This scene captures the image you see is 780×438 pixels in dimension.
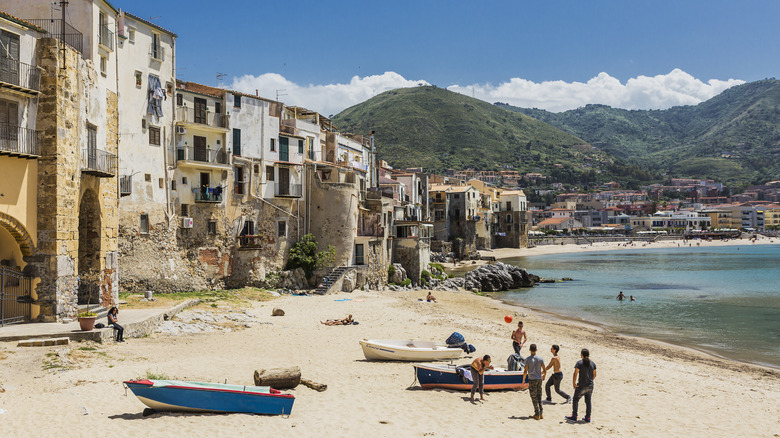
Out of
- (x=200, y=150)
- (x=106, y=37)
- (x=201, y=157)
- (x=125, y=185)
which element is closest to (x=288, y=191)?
(x=201, y=157)

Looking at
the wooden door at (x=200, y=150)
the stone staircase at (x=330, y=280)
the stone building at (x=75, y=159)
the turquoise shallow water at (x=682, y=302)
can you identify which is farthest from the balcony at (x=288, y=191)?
the turquoise shallow water at (x=682, y=302)

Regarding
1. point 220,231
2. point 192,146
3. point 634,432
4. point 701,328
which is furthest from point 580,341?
point 192,146

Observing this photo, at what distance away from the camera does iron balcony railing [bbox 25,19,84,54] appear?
907 inches

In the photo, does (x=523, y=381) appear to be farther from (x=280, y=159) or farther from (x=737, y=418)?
(x=280, y=159)

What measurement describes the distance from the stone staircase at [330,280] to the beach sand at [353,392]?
31.5 ft

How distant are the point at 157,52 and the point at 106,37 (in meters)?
7.26

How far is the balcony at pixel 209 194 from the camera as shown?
115 feet

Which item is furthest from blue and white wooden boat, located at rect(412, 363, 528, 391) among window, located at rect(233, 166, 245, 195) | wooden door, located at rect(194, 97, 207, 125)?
wooden door, located at rect(194, 97, 207, 125)

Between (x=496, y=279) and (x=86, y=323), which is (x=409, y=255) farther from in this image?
(x=86, y=323)

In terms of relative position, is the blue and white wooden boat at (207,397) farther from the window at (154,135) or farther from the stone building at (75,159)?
the window at (154,135)

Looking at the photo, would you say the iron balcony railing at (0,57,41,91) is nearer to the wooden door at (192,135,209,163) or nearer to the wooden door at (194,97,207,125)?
the wooden door at (192,135,209,163)

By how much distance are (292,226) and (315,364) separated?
70.5 ft

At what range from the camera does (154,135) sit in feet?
108

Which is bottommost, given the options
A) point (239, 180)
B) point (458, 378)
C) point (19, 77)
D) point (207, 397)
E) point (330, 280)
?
point (458, 378)
